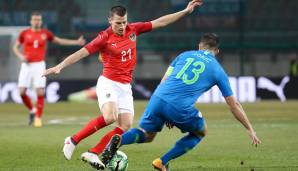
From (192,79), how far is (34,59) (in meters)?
10.3

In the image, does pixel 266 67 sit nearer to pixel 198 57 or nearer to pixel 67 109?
pixel 67 109

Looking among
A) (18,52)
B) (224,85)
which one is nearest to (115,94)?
(224,85)

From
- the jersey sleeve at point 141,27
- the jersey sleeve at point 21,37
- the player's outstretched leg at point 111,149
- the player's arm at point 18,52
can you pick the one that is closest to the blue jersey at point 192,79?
the player's outstretched leg at point 111,149

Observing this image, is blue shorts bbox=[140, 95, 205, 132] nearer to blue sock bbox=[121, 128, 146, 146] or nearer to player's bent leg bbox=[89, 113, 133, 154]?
blue sock bbox=[121, 128, 146, 146]

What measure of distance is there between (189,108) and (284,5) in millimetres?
20346

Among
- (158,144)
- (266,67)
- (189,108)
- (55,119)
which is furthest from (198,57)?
(266,67)

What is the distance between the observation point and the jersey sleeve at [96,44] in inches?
473

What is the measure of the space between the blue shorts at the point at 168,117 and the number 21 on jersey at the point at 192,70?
0.33 m

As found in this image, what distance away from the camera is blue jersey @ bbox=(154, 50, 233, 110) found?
35.7 feet

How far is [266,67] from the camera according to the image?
97.7 ft

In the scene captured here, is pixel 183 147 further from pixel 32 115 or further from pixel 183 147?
pixel 32 115

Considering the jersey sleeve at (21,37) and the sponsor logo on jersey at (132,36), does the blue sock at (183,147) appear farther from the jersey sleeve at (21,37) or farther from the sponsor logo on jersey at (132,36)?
the jersey sleeve at (21,37)

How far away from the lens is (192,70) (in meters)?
10.9

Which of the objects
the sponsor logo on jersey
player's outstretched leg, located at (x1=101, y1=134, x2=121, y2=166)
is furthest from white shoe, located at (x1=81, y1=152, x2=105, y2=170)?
the sponsor logo on jersey
